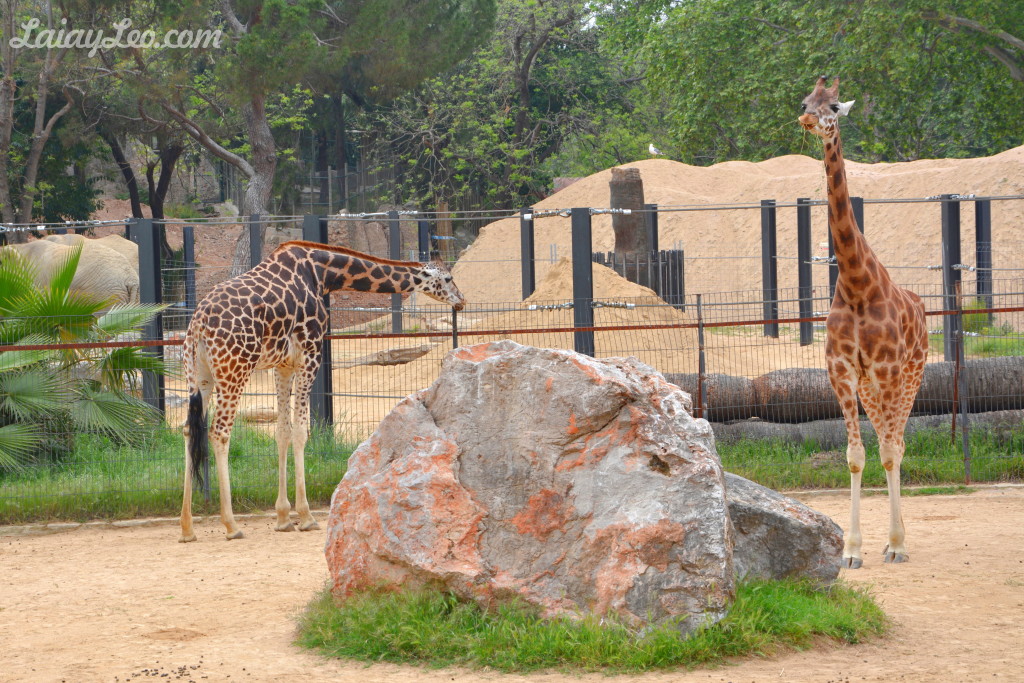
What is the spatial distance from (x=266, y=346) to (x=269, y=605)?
2924 mm

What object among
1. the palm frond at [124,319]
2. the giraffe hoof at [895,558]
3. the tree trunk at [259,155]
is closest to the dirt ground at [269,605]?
the giraffe hoof at [895,558]

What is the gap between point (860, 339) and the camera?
25.1 feet

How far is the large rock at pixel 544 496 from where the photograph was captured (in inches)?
219

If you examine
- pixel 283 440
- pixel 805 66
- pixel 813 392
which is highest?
pixel 805 66

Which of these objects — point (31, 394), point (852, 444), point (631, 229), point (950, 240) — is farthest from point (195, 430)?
point (950, 240)

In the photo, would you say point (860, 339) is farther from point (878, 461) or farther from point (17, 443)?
point (17, 443)

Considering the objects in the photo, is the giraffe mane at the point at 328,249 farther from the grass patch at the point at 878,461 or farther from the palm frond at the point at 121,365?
the grass patch at the point at 878,461

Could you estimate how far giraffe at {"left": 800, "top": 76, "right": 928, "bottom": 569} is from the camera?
7.55 meters

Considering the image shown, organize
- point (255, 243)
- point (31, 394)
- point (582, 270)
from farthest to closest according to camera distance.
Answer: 1. point (255, 243)
2. point (582, 270)
3. point (31, 394)

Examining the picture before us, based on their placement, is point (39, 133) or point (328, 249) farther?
point (39, 133)

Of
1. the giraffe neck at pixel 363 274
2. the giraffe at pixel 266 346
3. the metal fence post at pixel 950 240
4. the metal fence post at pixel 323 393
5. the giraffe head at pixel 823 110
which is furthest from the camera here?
the metal fence post at pixel 950 240

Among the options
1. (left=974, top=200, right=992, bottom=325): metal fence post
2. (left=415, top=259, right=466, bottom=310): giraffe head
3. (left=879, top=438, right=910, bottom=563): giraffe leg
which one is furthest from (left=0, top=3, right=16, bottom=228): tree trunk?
(left=879, top=438, right=910, bottom=563): giraffe leg

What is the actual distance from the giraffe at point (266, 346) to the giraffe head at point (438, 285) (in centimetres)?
59

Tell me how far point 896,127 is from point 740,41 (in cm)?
583
